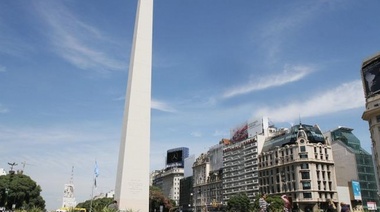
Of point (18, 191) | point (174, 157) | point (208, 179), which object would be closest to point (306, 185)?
point (208, 179)

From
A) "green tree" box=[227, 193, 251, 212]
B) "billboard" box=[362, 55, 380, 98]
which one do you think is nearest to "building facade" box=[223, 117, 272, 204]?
"green tree" box=[227, 193, 251, 212]

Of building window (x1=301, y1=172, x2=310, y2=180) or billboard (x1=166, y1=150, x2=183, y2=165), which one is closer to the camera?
building window (x1=301, y1=172, x2=310, y2=180)

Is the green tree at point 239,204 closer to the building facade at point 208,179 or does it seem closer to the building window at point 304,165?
the building window at point 304,165

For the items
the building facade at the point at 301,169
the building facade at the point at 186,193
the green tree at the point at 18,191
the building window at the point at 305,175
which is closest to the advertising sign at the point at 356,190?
the building facade at the point at 301,169

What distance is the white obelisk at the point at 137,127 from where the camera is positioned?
24625 millimetres

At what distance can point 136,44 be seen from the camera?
28.6 meters

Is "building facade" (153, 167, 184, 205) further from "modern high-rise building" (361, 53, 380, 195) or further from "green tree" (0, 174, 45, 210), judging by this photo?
"modern high-rise building" (361, 53, 380, 195)

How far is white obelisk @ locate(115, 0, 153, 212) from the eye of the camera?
80.8 ft

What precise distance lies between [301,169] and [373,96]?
22748 mm

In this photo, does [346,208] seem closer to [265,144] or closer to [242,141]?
[265,144]

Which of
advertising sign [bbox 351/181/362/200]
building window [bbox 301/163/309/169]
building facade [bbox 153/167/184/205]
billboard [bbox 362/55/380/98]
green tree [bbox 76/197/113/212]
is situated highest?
billboard [bbox 362/55/380/98]

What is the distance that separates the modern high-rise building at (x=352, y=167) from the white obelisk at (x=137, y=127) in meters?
57.5

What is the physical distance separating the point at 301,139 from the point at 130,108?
191ft

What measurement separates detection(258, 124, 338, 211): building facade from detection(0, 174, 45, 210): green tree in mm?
48482
